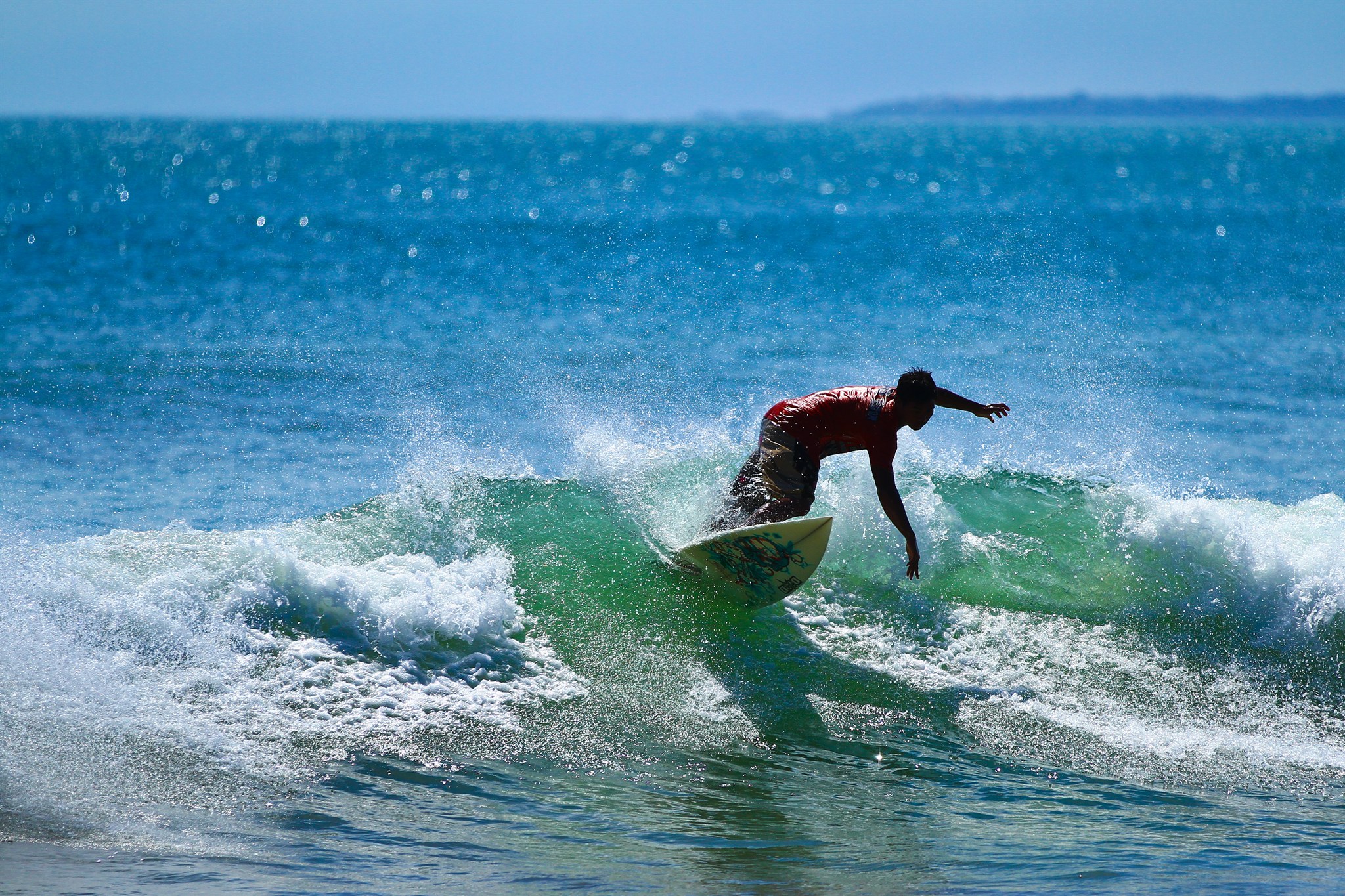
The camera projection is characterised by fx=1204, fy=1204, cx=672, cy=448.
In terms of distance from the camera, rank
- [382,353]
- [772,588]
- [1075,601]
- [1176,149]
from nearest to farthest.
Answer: [772,588]
[1075,601]
[382,353]
[1176,149]

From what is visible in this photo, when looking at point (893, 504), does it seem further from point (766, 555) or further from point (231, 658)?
point (231, 658)

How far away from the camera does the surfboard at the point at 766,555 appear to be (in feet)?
21.4

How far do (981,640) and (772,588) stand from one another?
4.22 ft

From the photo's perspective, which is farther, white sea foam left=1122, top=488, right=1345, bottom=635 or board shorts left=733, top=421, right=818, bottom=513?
white sea foam left=1122, top=488, right=1345, bottom=635

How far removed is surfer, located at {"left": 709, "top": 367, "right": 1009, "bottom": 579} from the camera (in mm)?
6320

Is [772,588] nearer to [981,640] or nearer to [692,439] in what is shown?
[981,640]

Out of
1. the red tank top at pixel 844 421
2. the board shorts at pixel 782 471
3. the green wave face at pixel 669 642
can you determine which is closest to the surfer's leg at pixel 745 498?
the board shorts at pixel 782 471

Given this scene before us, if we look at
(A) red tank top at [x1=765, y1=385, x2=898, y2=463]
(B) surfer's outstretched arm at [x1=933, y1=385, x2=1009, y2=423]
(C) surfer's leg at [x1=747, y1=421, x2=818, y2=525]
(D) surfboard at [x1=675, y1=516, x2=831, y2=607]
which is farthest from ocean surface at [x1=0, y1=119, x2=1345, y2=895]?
(B) surfer's outstretched arm at [x1=933, y1=385, x2=1009, y2=423]

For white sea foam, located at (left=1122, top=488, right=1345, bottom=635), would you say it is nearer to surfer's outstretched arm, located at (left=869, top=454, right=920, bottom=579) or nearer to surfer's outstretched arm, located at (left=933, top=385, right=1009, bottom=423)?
surfer's outstretched arm, located at (left=933, top=385, right=1009, bottom=423)

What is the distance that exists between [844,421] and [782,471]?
0.47 metres

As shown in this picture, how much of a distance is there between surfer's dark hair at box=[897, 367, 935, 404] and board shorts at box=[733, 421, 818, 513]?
2.54 ft

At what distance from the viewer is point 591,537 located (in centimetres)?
795

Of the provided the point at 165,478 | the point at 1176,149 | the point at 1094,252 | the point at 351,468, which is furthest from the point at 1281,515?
the point at 1176,149

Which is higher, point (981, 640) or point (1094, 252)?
point (1094, 252)
